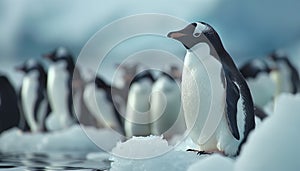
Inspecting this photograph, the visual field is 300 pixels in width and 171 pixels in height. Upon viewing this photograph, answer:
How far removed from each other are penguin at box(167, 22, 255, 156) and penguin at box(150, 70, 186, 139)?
3.98 meters

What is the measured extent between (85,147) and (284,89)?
15.7ft

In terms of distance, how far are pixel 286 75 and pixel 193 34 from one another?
839 centimetres

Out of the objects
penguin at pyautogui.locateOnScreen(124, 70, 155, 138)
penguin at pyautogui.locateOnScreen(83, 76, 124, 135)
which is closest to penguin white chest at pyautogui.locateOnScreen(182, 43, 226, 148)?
penguin at pyautogui.locateOnScreen(124, 70, 155, 138)

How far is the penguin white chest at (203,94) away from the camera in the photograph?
3.66m

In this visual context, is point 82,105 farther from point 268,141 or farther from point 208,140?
point 268,141

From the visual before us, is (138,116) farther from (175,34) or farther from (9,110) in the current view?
(175,34)

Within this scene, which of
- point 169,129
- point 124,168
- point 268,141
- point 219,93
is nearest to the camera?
point 268,141

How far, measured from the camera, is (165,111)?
7.80 meters

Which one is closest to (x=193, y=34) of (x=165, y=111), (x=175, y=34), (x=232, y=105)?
(x=175, y=34)

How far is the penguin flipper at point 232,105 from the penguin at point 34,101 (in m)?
7.08

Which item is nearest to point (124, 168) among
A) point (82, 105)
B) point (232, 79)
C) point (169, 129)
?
point (232, 79)

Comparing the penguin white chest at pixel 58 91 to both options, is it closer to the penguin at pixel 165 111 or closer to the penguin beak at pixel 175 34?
the penguin at pixel 165 111

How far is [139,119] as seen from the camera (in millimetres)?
8047

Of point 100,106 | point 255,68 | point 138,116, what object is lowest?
→ point 138,116
